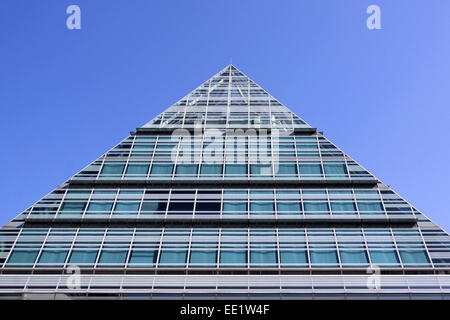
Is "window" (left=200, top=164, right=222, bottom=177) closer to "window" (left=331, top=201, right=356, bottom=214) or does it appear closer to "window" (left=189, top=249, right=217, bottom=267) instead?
"window" (left=189, top=249, right=217, bottom=267)

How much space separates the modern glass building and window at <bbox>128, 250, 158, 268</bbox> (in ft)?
0.43

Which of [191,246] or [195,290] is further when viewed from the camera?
[191,246]

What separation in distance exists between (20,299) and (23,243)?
6918 millimetres

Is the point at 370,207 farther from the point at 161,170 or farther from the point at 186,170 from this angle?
the point at 161,170

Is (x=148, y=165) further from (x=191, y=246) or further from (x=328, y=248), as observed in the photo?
(x=328, y=248)

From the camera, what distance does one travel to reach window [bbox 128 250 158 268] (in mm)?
39688

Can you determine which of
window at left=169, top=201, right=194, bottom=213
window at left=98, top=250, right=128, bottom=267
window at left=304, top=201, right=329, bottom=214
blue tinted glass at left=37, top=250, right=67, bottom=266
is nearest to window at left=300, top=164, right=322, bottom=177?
window at left=304, top=201, right=329, bottom=214

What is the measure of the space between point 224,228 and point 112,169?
1501 centimetres

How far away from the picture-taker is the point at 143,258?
40375 millimetres

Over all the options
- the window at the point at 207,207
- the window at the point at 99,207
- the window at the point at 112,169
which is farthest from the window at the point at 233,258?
the window at the point at 112,169

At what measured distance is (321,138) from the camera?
184 ft

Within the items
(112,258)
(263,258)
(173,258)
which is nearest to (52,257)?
(112,258)

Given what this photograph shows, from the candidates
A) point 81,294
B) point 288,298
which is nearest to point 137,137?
point 81,294

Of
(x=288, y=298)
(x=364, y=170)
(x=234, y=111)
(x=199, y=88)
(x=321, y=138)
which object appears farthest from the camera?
(x=199, y=88)
